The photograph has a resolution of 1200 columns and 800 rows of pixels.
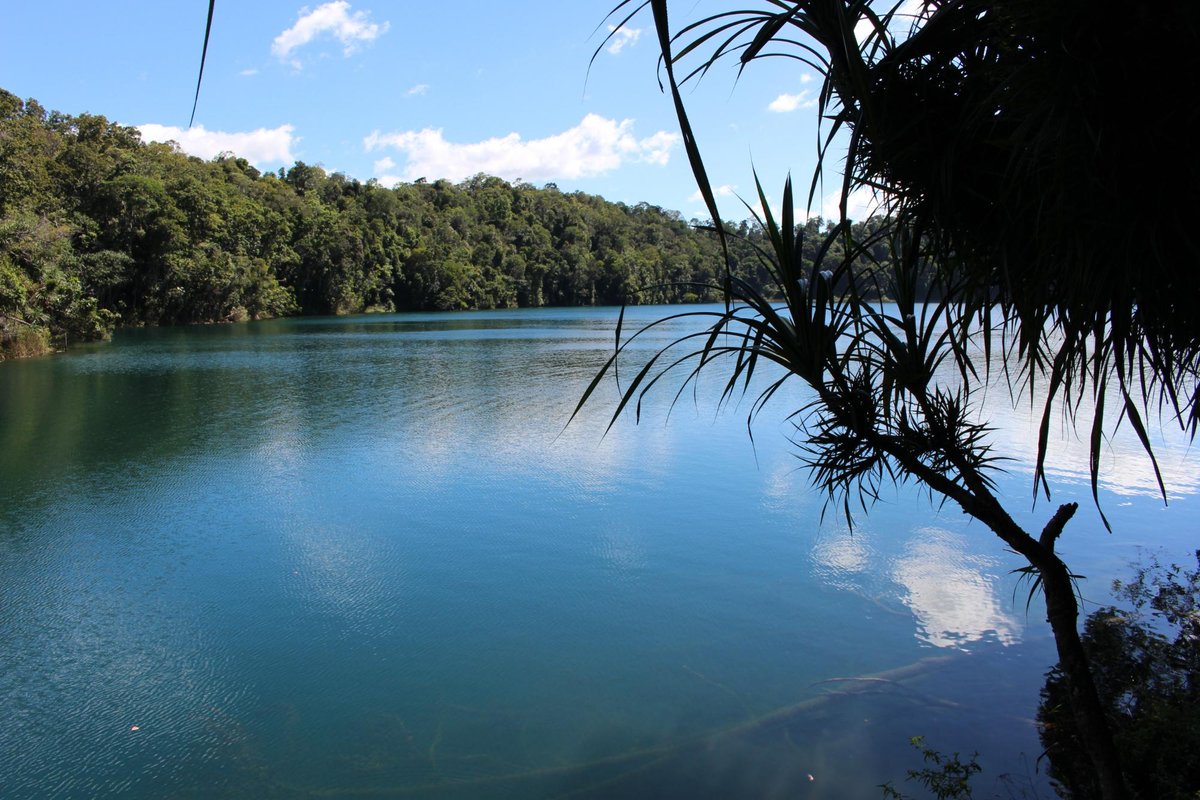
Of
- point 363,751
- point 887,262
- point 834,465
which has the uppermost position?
point 887,262

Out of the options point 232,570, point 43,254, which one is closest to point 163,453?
point 232,570

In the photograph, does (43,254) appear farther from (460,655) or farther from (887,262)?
(887,262)

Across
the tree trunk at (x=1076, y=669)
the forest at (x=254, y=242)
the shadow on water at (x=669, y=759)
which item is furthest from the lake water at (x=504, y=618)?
the forest at (x=254, y=242)

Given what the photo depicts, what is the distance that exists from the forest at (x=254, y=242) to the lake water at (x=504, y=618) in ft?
9.50

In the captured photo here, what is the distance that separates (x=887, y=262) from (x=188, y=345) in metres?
27.6

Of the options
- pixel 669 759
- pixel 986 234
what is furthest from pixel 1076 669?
pixel 669 759

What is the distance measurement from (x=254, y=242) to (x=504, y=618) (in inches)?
1737

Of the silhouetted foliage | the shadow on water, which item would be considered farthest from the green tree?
the shadow on water

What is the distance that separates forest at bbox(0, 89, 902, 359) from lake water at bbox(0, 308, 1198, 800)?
2.90 meters

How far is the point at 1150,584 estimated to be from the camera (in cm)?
529

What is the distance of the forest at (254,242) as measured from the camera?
78.5ft

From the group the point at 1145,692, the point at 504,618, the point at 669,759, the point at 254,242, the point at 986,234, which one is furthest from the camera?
the point at 254,242

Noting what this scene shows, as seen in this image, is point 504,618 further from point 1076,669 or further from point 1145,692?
point 1076,669

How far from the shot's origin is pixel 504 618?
17.4 ft
